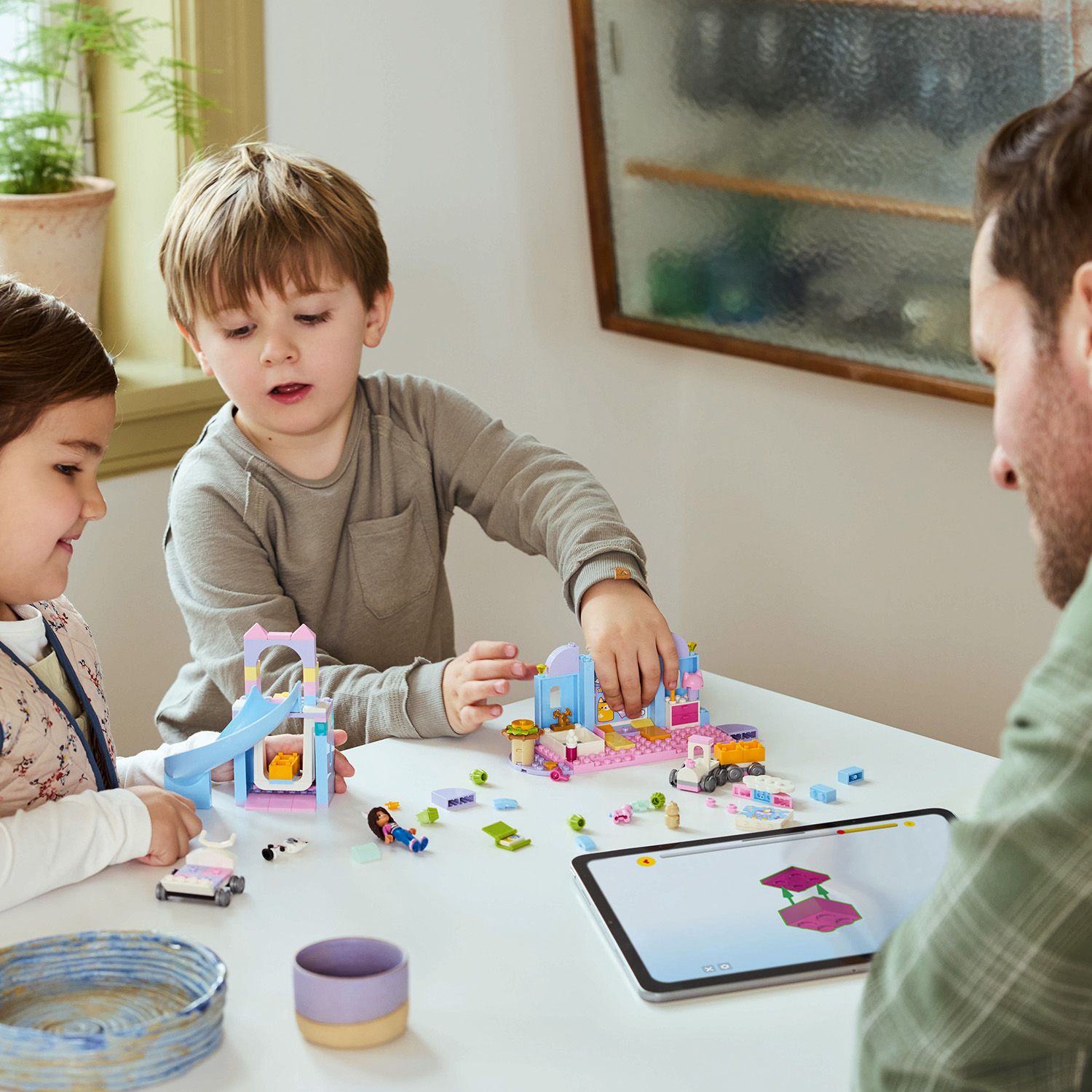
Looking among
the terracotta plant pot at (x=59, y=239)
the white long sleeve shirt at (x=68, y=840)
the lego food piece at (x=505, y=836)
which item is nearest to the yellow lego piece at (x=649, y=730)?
the lego food piece at (x=505, y=836)

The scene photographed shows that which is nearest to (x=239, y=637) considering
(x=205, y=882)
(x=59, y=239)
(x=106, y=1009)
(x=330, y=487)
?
(x=330, y=487)

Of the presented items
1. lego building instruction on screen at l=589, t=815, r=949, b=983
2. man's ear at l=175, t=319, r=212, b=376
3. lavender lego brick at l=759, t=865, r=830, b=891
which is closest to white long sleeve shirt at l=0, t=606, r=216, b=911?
lego building instruction on screen at l=589, t=815, r=949, b=983

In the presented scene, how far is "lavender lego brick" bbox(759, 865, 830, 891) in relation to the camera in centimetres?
98

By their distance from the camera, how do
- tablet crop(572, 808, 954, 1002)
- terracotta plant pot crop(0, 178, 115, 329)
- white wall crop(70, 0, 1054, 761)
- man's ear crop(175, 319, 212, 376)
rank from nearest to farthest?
1. tablet crop(572, 808, 954, 1002)
2. man's ear crop(175, 319, 212, 376)
3. terracotta plant pot crop(0, 178, 115, 329)
4. white wall crop(70, 0, 1054, 761)

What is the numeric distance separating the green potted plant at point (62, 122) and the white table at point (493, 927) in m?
1.03

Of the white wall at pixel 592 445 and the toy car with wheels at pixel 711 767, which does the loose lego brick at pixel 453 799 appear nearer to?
the toy car with wheels at pixel 711 767

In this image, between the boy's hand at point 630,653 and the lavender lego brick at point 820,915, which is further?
the boy's hand at point 630,653

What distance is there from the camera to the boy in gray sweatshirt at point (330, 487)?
1373mm

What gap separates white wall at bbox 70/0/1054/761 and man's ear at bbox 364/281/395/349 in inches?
23.0

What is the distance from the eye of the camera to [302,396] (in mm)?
1510

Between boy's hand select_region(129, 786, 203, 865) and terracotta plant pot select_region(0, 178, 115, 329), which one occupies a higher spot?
terracotta plant pot select_region(0, 178, 115, 329)

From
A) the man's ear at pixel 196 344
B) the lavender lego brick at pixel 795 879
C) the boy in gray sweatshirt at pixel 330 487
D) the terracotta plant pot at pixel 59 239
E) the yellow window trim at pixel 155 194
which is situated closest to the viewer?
the lavender lego brick at pixel 795 879

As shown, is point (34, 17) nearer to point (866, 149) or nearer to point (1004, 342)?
point (866, 149)

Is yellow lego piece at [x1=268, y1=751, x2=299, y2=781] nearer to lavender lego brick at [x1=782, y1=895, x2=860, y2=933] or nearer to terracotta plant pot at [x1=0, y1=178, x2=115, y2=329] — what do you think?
lavender lego brick at [x1=782, y1=895, x2=860, y2=933]
